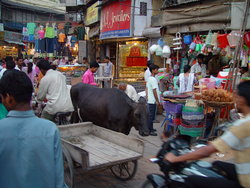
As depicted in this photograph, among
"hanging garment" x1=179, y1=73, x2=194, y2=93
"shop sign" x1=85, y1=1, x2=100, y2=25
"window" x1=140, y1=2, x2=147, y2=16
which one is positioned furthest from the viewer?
"shop sign" x1=85, y1=1, x2=100, y2=25

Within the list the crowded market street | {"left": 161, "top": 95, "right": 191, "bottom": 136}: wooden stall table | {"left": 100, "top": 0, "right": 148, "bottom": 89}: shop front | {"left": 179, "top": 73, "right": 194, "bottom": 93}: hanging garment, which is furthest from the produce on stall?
{"left": 100, "top": 0, "right": 148, "bottom": 89}: shop front

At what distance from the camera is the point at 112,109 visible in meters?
5.97

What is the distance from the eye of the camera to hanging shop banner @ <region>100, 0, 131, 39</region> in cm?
1493

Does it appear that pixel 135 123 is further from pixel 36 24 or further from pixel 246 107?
pixel 36 24

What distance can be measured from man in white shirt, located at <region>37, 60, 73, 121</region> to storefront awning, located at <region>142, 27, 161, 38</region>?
743cm

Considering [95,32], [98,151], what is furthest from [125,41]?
[98,151]

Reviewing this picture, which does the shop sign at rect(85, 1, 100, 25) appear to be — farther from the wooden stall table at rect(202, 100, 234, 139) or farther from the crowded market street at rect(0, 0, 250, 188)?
the wooden stall table at rect(202, 100, 234, 139)

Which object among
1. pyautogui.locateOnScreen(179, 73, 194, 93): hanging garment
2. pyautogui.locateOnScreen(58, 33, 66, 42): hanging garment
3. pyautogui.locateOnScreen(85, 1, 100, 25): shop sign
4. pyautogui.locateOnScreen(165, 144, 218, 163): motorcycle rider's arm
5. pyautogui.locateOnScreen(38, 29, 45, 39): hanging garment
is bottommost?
pyautogui.locateOnScreen(165, 144, 218, 163): motorcycle rider's arm

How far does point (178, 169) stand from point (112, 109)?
3174 mm

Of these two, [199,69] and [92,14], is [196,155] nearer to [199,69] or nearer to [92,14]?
[199,69]

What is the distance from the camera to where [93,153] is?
15.1ft

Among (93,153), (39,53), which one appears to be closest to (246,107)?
(93,153)

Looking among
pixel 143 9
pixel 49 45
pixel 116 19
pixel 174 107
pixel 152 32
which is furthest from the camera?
pixel 49 45

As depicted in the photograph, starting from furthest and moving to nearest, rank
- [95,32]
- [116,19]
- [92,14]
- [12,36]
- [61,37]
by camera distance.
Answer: [12,36]
[61,37]
[92,14]
[95,32]
[116,19]
